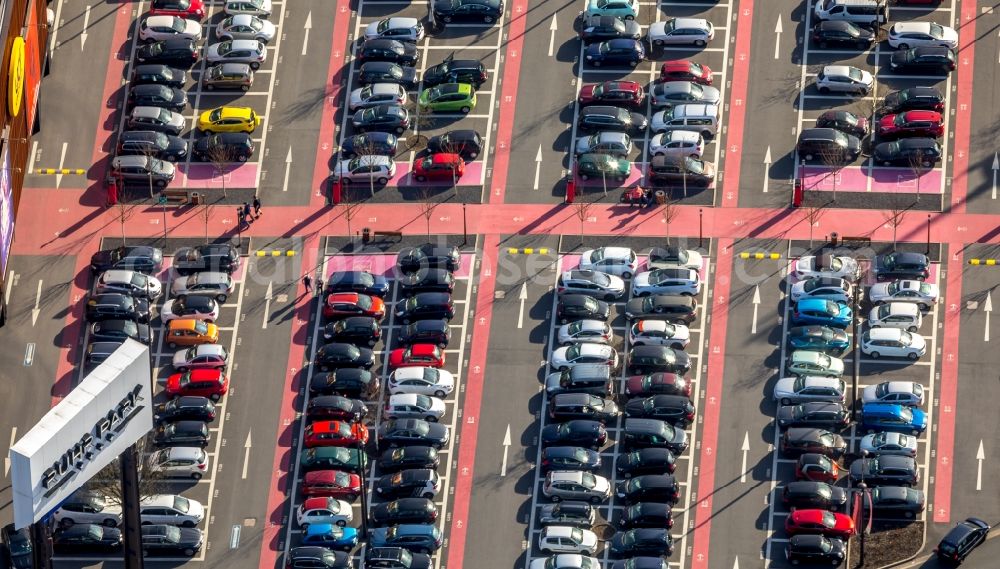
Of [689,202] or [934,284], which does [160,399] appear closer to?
[689,202]

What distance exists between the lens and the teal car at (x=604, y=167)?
196625 mm

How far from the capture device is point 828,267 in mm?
189375

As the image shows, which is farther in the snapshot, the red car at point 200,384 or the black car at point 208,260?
the black car at point 208,260

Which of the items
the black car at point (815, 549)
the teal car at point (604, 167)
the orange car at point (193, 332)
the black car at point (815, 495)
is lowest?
the black car at point (815, 549)

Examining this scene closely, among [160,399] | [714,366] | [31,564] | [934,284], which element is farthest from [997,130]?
[31,564]

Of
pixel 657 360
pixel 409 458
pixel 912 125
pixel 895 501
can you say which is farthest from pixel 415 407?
pixel 912 125

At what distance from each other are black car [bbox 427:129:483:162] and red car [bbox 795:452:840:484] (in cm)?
3807

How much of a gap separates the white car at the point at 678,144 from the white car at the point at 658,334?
55.0 ft

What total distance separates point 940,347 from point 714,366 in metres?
16.1

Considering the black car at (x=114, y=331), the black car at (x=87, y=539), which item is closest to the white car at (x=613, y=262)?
the black car at (x=114, y=331)

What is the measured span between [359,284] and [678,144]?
26.9 m

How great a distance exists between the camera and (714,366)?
610 feet

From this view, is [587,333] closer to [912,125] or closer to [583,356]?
[583,356]

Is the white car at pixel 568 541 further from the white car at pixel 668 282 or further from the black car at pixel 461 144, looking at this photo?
the black car at pixel 461 144
